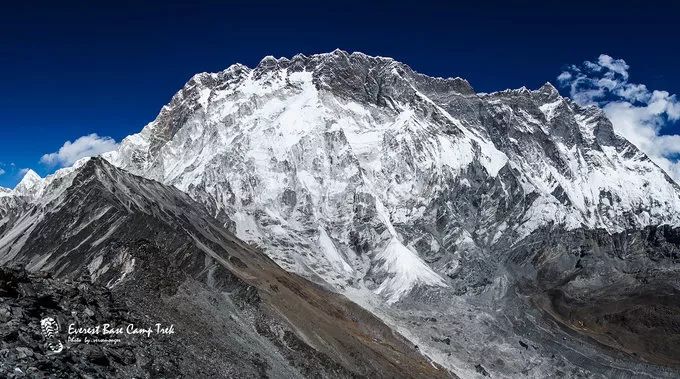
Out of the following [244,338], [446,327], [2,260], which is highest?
[446,327]

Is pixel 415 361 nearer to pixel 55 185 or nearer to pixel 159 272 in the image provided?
pixel 159 272

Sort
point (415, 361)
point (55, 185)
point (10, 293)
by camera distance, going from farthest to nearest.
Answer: point (55, 185), point (415, 361), point (10, 293)

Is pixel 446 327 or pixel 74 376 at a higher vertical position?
pixel 446 327

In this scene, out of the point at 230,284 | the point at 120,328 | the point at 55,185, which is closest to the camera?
the point at 120,328

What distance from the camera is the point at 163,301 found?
6178 centimetres

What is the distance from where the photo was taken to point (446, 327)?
628ft

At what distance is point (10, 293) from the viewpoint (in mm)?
36000

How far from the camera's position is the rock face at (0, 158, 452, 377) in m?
38.6

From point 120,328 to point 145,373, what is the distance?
4150 millimetres

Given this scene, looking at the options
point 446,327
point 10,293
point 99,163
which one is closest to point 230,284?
point 10,293

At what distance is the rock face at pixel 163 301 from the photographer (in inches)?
1518

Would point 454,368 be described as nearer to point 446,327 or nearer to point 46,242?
point 446,327

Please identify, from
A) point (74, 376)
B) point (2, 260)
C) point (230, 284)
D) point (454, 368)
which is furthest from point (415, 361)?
point (74, 376)

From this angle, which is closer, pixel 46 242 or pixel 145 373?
pixel 145 373
